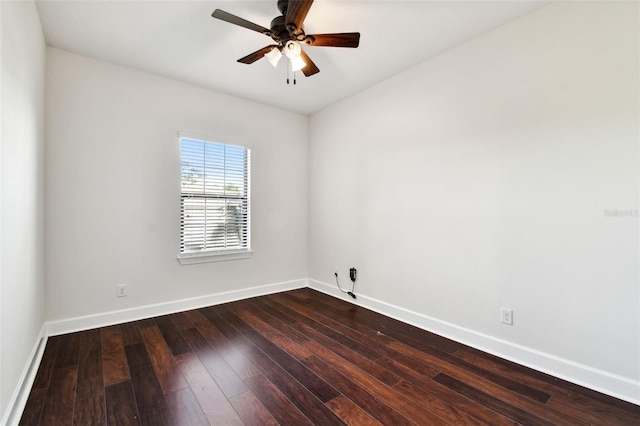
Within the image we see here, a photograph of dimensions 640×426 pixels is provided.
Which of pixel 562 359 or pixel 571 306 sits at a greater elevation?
pixel 571 306

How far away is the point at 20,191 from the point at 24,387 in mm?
1207

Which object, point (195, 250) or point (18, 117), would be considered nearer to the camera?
point (18, 117)

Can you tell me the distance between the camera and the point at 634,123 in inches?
70.4

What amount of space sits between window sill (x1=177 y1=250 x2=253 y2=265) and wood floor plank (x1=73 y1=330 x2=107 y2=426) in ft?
3.45

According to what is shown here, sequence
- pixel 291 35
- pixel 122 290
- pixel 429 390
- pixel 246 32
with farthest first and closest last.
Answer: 1. pixel 122 290
2. pixel 246 32
3. pixel 291 35
4. pixel 429 390

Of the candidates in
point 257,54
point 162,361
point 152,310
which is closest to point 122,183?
point 152,310

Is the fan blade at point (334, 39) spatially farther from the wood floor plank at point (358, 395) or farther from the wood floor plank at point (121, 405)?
the wood floor plank at point (121, 405)

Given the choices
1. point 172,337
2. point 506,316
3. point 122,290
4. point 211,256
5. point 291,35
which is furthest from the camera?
point 211,256

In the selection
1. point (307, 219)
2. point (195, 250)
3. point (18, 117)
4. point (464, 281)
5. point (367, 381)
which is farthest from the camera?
point (307, 219)

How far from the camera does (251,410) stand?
168 cm

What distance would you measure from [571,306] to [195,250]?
11.6 feet

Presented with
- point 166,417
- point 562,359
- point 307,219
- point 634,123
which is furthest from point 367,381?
point 307,219

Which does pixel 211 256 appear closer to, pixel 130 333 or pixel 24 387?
pixel 130 333

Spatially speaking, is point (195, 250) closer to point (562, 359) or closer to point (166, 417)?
point (166, 417)
